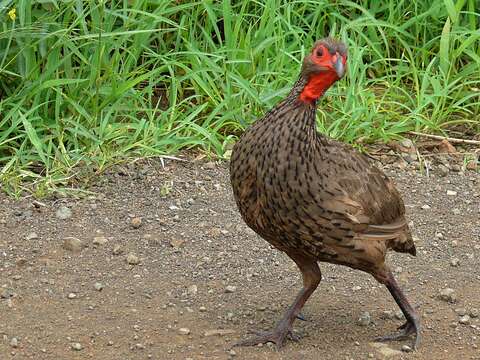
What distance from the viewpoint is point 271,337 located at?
5.03 m

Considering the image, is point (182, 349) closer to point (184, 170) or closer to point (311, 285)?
point (311, 285)

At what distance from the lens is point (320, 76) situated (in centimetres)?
464

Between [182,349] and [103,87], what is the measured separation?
86.0 inches

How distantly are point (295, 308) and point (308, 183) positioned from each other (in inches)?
24.6

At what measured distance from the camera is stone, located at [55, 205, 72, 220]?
6.03 meters

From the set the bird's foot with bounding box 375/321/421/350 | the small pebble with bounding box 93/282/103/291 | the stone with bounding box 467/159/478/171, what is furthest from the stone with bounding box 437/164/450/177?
the small pebble with bounding box 93/282/103/291

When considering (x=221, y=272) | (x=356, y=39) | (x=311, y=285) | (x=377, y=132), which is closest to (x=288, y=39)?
(x=356, y=39)

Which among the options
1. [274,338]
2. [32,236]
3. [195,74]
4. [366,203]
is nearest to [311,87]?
[366,203]

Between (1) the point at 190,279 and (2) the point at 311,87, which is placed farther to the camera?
(1) the point at 190,279

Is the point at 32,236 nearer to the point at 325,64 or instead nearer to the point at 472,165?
the point at 325,64

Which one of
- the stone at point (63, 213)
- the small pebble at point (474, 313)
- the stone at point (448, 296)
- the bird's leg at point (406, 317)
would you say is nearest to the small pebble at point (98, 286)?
the stone at point (63, 213)

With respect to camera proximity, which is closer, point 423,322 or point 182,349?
point 182,349

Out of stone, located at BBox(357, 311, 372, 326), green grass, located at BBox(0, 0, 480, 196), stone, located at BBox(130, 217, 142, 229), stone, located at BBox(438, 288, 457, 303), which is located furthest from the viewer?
green grass, located at BBox(0, 0, 480, 196)

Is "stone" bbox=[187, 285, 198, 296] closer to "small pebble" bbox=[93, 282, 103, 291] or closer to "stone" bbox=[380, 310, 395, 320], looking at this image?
"small pebble" bbox=[93, 282, 103, 291]
